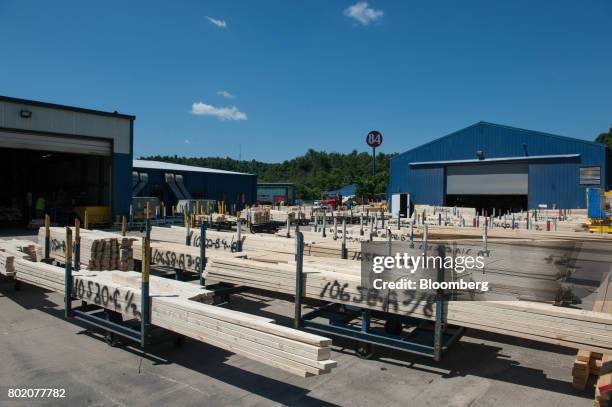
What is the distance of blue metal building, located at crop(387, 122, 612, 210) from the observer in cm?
3156

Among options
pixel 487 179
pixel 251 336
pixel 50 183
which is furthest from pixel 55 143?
pixel 487 179

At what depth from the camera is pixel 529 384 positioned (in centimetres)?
586

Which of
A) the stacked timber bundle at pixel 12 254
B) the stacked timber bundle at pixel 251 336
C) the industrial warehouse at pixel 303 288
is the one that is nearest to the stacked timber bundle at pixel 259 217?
the industrial warehouse at pixel 303 288

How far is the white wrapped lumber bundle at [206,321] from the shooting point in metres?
4.62

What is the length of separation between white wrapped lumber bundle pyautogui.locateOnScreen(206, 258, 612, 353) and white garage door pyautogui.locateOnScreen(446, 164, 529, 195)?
31937mm

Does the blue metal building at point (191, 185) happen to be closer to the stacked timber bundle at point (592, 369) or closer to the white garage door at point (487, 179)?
the white garage door at point (487, 179)

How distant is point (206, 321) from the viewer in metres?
5.52

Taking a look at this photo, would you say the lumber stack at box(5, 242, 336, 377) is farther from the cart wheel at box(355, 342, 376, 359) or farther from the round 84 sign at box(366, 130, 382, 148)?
the round 84 sign at box(366, 130, 382, 148)

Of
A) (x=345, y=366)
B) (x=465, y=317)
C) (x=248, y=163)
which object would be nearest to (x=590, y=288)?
(x=465, y=317)

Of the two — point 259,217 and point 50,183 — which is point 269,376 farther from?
point 50,183

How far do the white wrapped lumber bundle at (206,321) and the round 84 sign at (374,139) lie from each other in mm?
39810

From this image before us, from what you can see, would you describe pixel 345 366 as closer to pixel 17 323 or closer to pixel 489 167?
pixel 17 323

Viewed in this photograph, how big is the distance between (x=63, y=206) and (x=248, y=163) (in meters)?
159

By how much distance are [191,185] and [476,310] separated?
35513 millimetres
